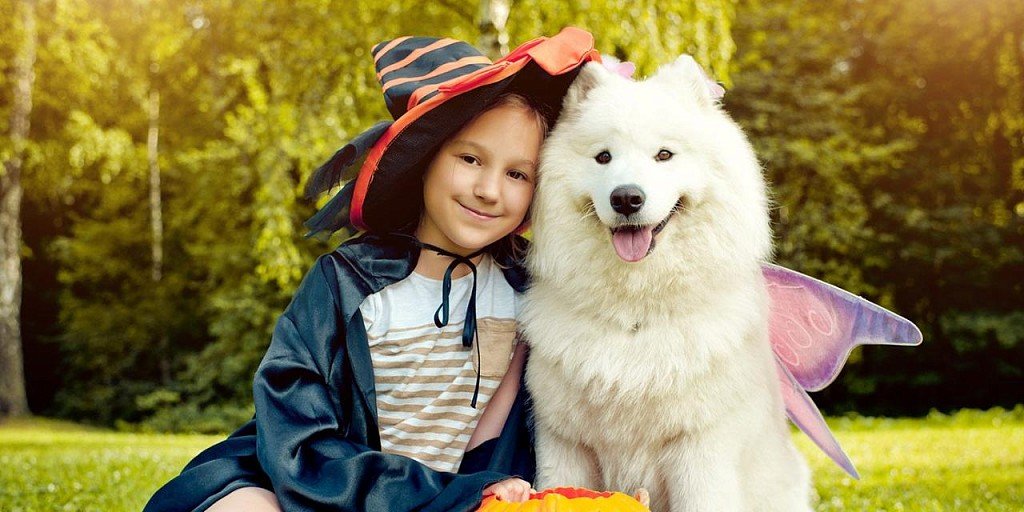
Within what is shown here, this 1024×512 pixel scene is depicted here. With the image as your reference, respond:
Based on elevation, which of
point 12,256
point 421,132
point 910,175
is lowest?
point 12,256

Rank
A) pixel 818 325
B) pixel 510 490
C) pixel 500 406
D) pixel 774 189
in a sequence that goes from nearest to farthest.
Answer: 1. pixel 510 490
2. pixel 500 406
3. pixel 818 325
4. pixel 774 189

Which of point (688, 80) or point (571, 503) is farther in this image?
point (688, 80)

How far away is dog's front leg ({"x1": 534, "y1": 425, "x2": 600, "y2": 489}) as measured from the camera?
2340 millimetres

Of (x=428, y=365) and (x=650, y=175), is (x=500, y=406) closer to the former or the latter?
(x=428, y=365)

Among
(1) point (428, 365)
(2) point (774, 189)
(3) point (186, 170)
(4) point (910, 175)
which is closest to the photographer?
(1) point (428, 365)

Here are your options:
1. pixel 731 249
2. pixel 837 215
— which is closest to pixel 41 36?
pixel 837 215

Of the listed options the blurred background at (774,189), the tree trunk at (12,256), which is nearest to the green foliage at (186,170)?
the blurred background at (774,189)

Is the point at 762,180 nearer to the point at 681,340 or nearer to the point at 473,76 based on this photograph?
the point at 681,340

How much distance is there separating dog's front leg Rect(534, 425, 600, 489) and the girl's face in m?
0.56

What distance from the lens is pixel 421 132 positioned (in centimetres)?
236

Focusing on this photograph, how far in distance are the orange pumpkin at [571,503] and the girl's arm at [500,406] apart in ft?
1.69

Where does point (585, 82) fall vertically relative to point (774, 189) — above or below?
above

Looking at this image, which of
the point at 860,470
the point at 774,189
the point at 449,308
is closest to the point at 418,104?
the point at 449,308

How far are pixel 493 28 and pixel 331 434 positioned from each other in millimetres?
4907
